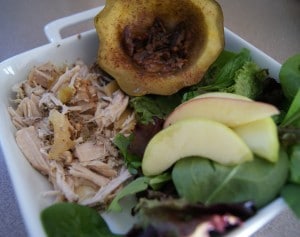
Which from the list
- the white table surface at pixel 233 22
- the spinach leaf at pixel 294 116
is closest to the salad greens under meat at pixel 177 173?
the spinach leaf at pixel 294 116

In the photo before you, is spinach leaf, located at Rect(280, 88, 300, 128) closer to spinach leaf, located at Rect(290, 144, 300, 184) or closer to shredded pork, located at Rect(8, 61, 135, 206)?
spinach leaf, located at Rect(290, 144, 300, 184)

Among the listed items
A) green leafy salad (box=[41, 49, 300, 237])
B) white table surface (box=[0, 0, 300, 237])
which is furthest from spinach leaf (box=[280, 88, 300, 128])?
white table surface (box=[0, 0, 300, 237])

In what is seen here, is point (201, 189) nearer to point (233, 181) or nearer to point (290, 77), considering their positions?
point (233, 181)

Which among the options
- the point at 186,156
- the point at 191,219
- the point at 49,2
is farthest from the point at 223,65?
the point at 49,2

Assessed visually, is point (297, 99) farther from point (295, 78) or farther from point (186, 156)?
point (186, 156)

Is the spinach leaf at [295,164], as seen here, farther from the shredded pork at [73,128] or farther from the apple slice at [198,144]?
the shredded pork at [73,128]

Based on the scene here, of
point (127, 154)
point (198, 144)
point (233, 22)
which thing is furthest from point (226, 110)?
point (233, 22)

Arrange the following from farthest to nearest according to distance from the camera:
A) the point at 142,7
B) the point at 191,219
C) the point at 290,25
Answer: the point at 290,25 → the point at 142,7 → the point at 191,219
